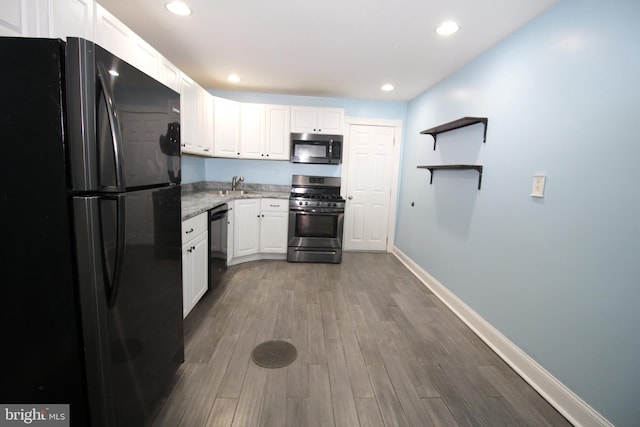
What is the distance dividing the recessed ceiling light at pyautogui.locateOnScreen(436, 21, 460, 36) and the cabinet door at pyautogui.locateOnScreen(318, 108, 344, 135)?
2047mm

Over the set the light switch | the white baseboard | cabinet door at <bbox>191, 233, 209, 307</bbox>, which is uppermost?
the light switch

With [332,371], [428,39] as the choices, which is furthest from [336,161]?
[332,371]

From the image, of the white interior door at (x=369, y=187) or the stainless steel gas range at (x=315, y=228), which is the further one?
the white interior door at (x=369, y=187)

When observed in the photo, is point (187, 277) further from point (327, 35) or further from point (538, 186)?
point (538, 186)

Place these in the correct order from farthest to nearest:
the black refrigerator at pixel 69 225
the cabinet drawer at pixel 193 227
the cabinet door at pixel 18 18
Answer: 1. the cabinet drawer at pixel 193 227
2. the cabinet door at pixel 18 18
3. the black refrigerator at pixel 69 225

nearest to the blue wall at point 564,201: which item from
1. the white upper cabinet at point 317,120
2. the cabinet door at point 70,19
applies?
the white upper cabinet at point 317,120

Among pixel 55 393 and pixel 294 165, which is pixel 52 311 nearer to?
pixel 55 393

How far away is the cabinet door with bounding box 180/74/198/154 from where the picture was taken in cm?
280

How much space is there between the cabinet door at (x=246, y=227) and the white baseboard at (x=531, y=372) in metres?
2.55

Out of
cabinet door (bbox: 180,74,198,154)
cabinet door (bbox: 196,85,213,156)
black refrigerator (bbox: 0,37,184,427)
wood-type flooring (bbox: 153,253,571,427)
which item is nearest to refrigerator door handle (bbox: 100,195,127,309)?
black refrigerator (bbox: 0,37,184,427)

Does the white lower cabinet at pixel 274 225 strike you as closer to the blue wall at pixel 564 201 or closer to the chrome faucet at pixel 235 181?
the chrome faucet at pixel 235 181

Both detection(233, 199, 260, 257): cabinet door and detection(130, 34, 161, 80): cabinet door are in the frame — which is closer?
detection(130, 34, 161, 80): cabinet door

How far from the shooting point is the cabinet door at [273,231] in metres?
3.99

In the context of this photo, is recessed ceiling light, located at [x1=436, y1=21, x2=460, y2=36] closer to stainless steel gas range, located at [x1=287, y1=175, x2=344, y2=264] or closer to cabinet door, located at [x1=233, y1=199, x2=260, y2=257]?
stainless steel gas range, located at [x1=287, y1=175, x2=344, y2=264]
